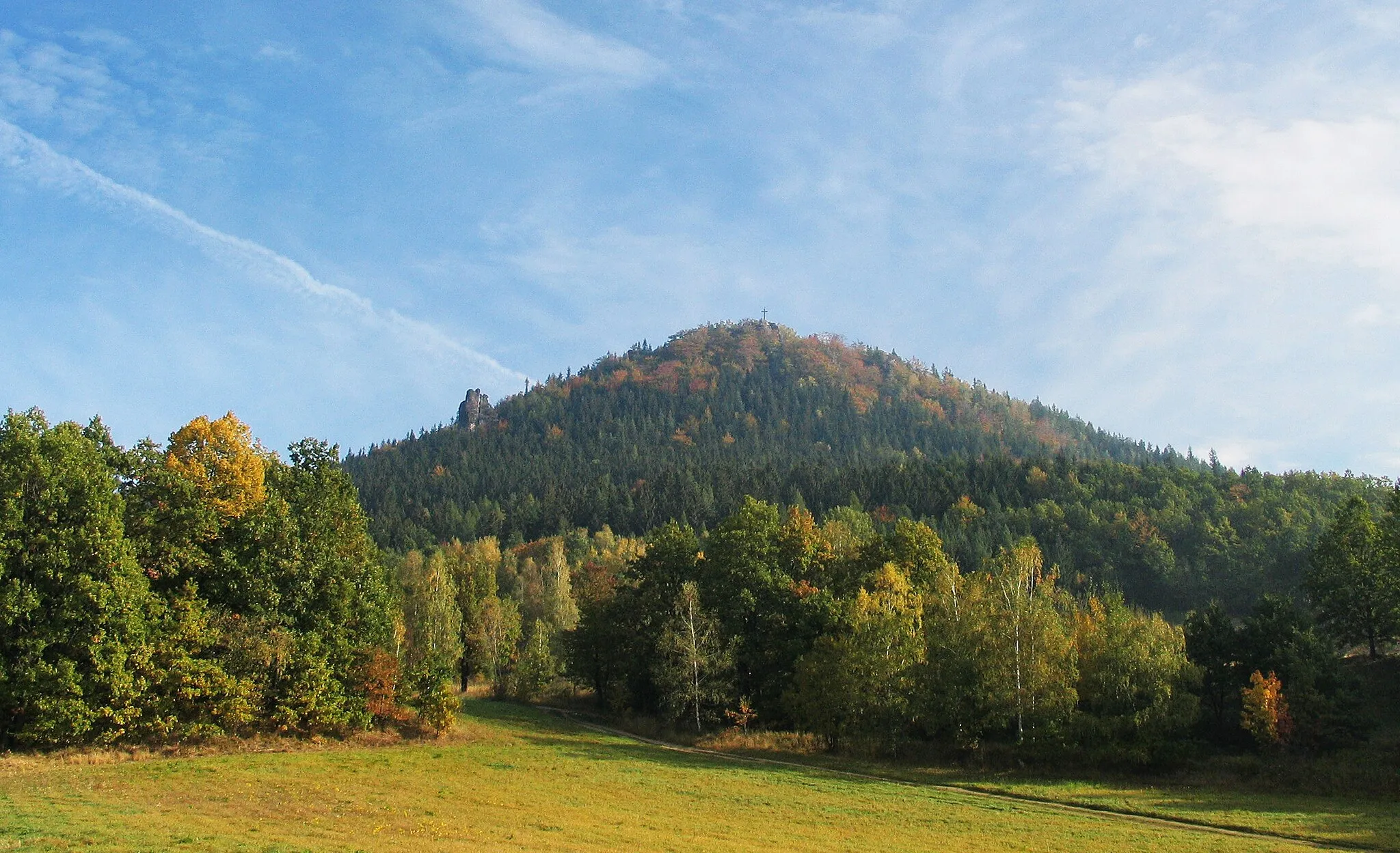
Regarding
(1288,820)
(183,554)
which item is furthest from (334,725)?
(1288,820)

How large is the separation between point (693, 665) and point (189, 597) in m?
34.4

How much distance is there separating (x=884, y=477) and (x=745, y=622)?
11619 centimetres

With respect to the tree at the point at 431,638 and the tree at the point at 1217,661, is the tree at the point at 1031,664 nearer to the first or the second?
the tree at the point at 1217,661

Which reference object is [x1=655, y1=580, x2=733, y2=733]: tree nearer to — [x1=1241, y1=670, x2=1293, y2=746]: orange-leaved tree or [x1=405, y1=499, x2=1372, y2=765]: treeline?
[x1=405, y1=499, x2=1372, y2=765]: treeline

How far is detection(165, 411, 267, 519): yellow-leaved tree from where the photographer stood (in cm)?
5272

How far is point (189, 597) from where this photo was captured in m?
49.4

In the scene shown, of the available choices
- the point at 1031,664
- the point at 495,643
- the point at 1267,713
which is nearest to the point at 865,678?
the point at 1031,664

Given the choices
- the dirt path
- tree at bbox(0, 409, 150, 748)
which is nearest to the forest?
tree at bbox(0, 409, 150, 748)

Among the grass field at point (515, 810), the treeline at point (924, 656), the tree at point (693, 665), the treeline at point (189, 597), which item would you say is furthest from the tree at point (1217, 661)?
the treeline at point (189, 597)

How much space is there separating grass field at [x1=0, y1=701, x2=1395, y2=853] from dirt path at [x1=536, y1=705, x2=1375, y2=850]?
2.84 feet

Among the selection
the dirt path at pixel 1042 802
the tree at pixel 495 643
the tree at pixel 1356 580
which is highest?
the tree at pixel 1356 580

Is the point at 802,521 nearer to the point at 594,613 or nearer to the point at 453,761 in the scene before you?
the point at 594,613

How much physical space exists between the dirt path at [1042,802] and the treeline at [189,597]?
17.5 m

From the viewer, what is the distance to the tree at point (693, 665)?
67.4 meters
